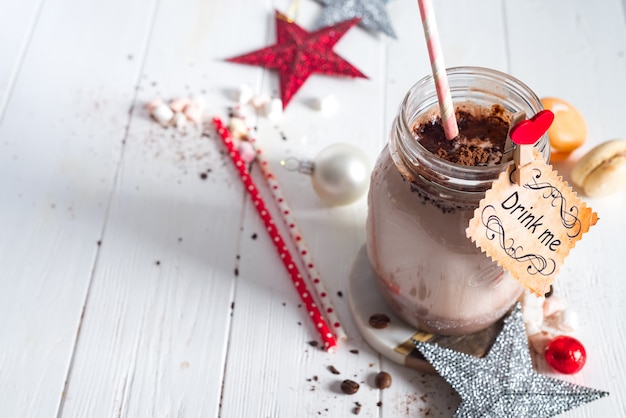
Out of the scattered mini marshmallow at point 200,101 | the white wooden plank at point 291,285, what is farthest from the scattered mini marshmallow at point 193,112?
the white wooden plank at point 291,285

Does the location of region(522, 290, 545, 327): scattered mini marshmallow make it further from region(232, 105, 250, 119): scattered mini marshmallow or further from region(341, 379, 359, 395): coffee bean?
region(232, 105, 250, 119): scattered mini marshmallow

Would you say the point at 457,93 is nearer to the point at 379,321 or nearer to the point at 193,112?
the point at 379,321

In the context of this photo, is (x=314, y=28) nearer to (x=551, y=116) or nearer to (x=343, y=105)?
(x=343, y=105)

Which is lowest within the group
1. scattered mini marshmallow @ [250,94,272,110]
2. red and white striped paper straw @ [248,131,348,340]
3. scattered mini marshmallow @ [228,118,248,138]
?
red and white striped paper straw @ [248,131,348,340]

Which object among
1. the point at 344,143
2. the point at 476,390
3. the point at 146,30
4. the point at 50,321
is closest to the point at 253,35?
the point at 146,30

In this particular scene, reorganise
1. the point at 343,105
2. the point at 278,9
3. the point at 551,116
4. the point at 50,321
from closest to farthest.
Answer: the point at 551,116, the point at 50,321, the point at 343,105, the point at 278,9

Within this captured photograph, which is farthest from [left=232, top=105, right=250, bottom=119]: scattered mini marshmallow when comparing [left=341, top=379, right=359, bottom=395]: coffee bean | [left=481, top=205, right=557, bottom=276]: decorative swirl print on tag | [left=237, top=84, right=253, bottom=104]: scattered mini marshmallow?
[left=481, top=205, right=557, bottom=276]: decorative swirl print on tag

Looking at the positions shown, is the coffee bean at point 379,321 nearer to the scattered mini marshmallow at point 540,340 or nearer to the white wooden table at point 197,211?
the white wooden table at point 197,211
